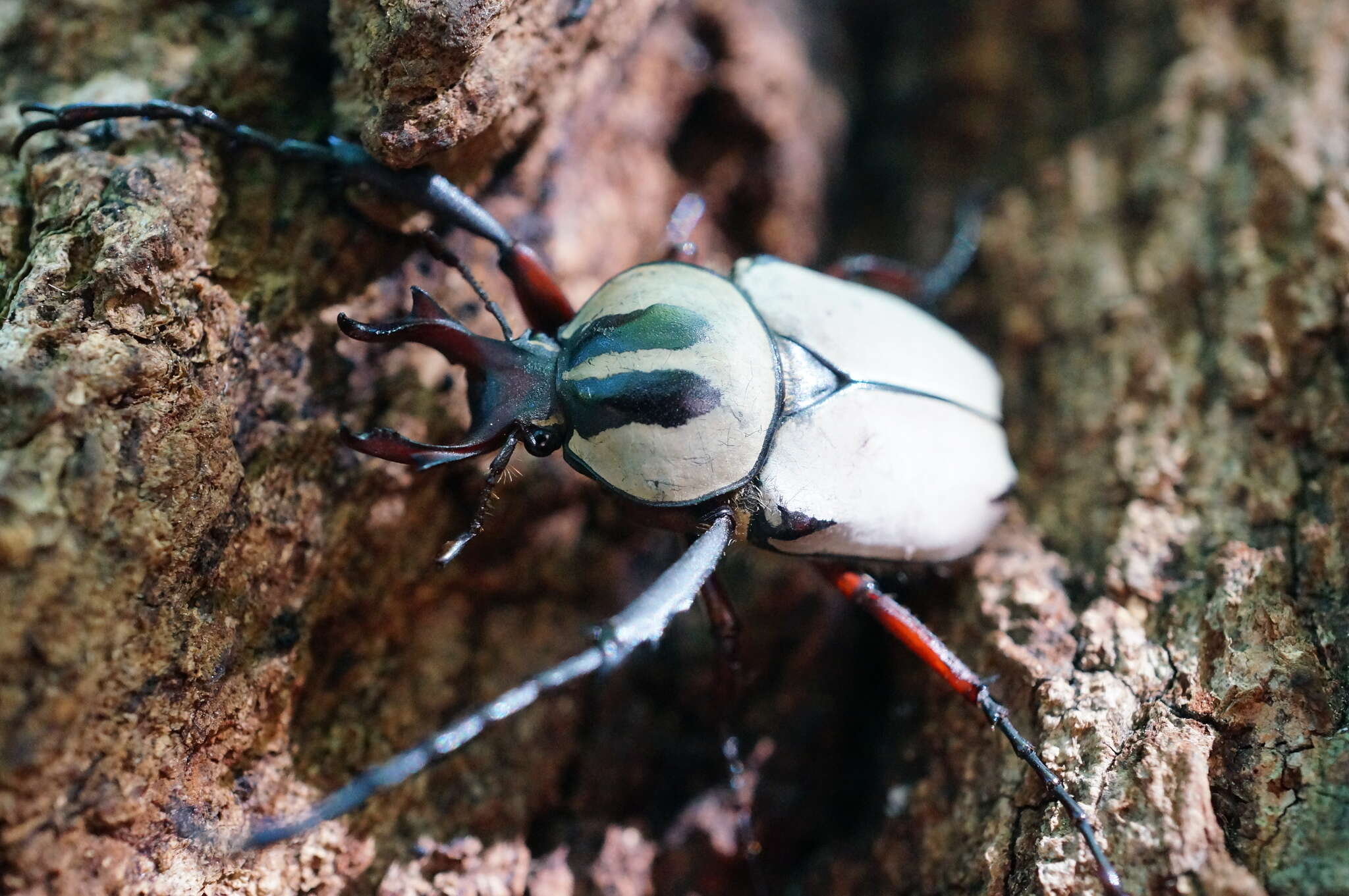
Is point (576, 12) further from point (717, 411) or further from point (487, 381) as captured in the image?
point (717, 411)

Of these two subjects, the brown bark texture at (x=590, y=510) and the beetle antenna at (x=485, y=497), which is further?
the beetle antenna at (x=485, y=497)

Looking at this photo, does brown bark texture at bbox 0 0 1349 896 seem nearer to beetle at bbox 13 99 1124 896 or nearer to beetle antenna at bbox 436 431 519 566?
beetle at bbox 13 99 1124 896

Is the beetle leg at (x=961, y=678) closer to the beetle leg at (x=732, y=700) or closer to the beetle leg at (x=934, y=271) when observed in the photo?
the beetle leg at (x=732, y=700)

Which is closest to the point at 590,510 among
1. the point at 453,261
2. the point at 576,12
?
the point at 453,261

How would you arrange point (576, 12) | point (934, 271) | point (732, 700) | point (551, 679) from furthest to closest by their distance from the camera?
point (934, 271) < point (732, 700) < point (576, 12) < point (551, 679)

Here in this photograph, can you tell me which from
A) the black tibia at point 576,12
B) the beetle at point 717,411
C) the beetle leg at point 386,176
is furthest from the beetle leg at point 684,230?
the black tibia at point 576,12

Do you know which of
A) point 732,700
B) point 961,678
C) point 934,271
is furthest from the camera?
point 934,271

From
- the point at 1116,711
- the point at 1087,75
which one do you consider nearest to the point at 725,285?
the point at 1116,711
